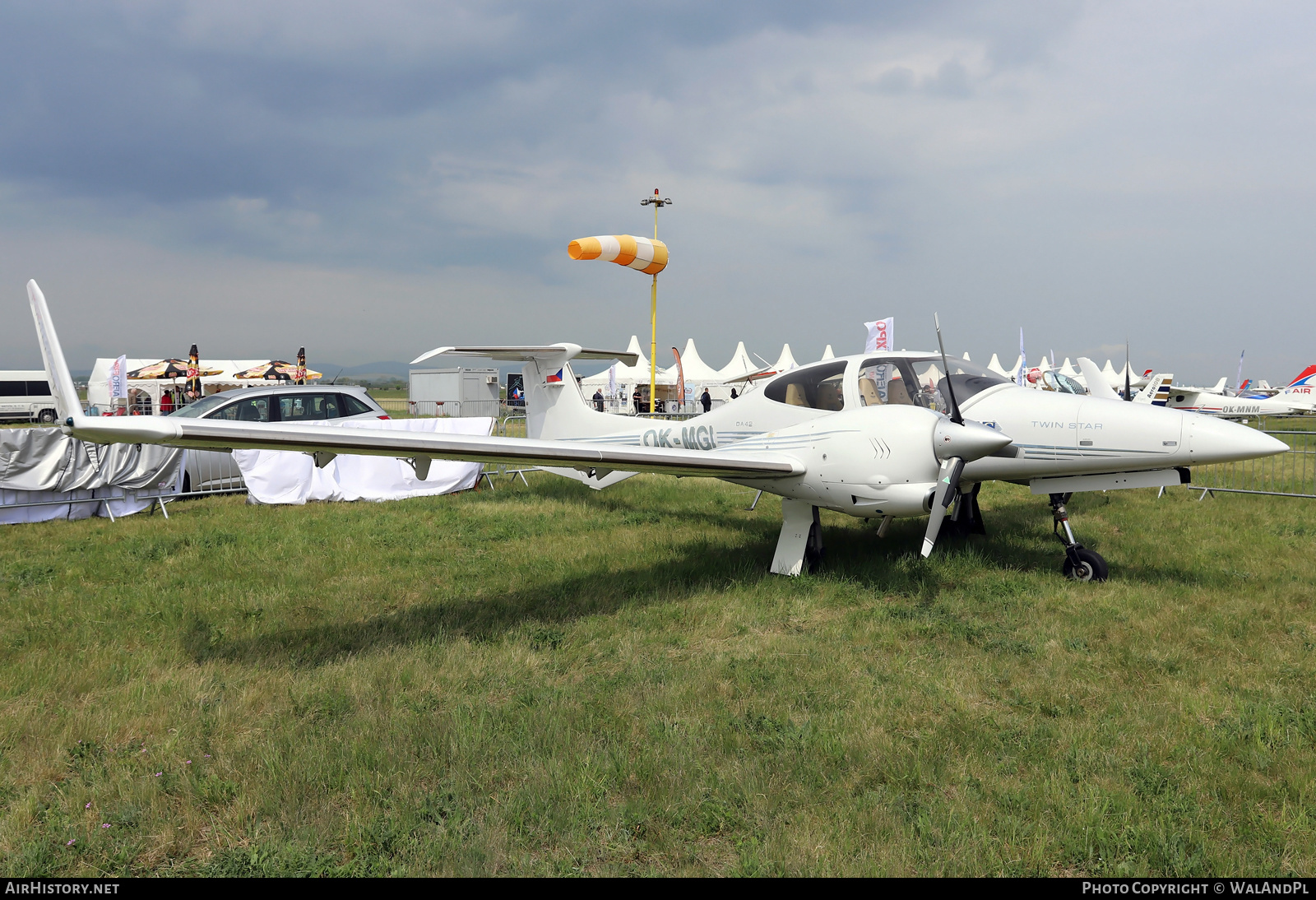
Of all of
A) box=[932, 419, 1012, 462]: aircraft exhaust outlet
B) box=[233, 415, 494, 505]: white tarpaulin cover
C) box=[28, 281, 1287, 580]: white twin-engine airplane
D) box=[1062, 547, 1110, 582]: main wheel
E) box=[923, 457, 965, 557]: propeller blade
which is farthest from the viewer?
box=[233, 415, 494, 505]: white tarpaulin cover

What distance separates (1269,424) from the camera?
29.1 meters

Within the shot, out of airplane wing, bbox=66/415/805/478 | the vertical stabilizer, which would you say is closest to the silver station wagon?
airplane wing, bbox=66/415/805/478

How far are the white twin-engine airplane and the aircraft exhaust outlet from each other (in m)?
0.01

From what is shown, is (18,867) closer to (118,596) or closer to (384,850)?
(384,850)

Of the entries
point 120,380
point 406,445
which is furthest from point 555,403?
point 120,380

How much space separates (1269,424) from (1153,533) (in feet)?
92.8

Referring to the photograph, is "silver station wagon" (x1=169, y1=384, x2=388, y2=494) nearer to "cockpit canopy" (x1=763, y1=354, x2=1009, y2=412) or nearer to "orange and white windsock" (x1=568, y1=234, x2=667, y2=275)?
"orange and white windsock" (x1=568, y1=234, x2=667, y2=275)

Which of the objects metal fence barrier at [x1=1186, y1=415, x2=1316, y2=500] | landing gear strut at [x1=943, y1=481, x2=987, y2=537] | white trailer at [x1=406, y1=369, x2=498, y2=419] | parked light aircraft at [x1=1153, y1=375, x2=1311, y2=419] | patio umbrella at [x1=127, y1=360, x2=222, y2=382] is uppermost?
patio umbrella at [x1=127, y1=360, x2=222, y2=382]

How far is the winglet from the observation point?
4.26m

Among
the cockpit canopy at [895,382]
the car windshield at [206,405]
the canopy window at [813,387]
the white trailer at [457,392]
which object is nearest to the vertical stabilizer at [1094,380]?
the cockpit canopy at [895,382]

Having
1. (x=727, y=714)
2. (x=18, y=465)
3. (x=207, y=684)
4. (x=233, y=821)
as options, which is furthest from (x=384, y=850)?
(x=18, y=465)

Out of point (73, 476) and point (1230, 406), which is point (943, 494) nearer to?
point (73, 476)

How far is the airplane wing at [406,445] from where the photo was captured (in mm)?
4289

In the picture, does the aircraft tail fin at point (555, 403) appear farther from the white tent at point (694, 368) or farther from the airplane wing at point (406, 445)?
the white tent at point (694, 368)
